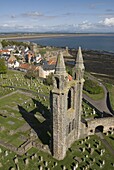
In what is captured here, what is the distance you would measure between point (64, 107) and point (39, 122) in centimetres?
1466

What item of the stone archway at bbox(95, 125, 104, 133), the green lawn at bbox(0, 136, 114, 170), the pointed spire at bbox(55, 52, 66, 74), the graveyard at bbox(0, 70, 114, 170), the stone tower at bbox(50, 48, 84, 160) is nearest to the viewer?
the pointed spire at bbox(55, 52, 66, 74)

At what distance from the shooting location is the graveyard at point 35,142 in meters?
29.0

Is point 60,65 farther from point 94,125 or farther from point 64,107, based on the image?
point 94,125

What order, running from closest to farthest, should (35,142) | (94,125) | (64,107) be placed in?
(64,107) < (35,142) < (94,125)

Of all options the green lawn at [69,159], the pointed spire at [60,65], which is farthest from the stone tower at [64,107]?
the green lawn at [69,159]

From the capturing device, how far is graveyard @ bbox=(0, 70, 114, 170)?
2900 cm

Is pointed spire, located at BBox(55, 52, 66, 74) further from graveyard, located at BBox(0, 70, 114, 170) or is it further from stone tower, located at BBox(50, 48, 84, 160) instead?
graveyard, located at BBox(0, 70, 114, 170)

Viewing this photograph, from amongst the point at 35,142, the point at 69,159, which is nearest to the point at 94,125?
the point at 69,159

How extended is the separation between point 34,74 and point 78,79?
41.7m

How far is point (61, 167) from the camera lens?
28.5m

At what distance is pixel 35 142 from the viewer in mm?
32719

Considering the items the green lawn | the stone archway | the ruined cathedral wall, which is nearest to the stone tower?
the green lawn

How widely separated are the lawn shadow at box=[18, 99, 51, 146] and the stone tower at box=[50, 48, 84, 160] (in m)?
4.15

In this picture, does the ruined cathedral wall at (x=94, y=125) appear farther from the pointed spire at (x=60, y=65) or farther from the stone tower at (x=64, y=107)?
the pointed spire at (x=60, y=65)
